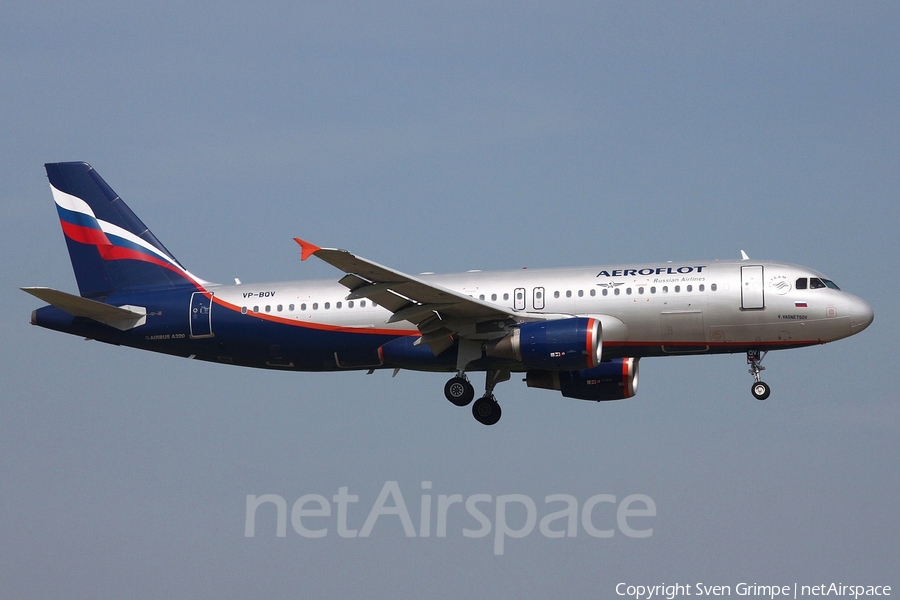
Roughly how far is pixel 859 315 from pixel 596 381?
881 cm

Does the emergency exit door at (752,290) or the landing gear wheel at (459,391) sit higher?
the emergency exit door at (752,290)

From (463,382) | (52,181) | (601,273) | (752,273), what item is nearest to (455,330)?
(463,382)

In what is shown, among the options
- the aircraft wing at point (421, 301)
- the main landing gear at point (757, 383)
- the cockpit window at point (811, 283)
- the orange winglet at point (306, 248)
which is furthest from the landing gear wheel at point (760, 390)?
the orange winglet at point (306, 248)

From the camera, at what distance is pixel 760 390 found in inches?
1540

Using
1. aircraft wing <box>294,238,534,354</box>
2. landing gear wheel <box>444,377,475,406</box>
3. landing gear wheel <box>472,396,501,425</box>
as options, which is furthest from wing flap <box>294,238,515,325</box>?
landing gear wheel <box>472,396,501,425</box>

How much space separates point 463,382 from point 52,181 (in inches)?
682

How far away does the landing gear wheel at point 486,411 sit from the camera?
Result: 137 ft

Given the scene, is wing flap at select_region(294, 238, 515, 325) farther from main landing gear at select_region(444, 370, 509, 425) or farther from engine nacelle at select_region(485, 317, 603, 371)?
main landing gear at select_region(444, 370, 509, 425)

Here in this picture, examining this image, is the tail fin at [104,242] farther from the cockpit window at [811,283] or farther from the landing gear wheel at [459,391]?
the cockpit window at [811,283]

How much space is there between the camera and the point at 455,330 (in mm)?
39188

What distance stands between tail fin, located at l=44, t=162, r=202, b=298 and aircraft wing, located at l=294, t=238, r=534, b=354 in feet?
29.7

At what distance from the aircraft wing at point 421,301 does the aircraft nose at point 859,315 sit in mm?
9721

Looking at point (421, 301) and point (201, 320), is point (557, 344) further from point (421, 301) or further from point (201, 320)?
point (201, 320)

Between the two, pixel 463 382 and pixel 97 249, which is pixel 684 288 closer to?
pixel 463 382
